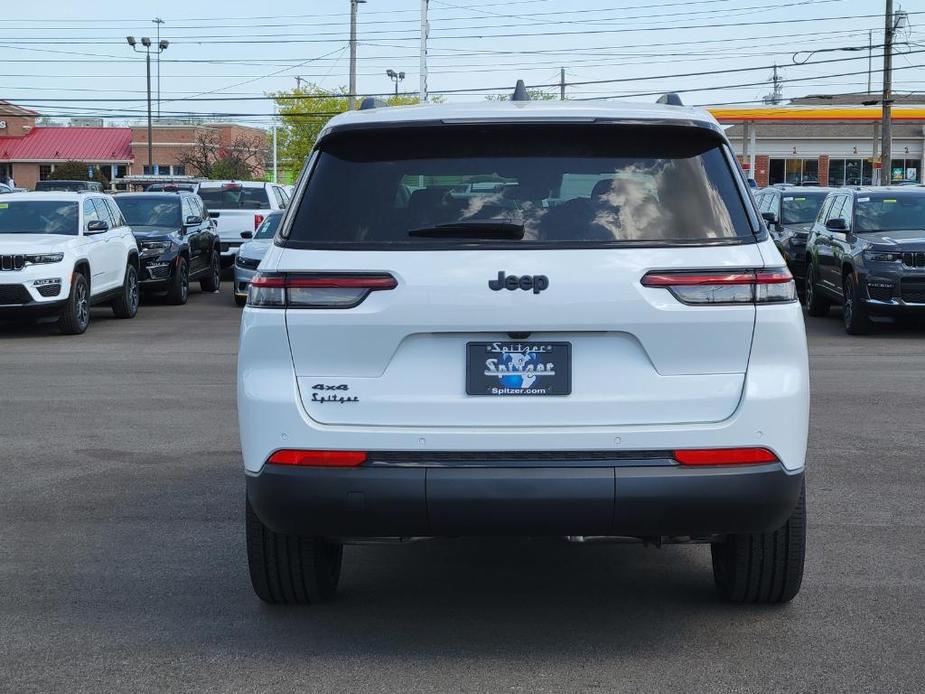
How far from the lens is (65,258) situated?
17109mm

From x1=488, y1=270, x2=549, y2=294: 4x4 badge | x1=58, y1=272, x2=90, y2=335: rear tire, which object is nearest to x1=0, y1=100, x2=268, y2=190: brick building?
x1=58, y1=272, x2=90, y2=335: rear tire

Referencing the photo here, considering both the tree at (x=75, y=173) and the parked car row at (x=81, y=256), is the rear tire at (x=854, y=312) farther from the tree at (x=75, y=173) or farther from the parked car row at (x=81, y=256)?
the tree at (x=75, y=173)

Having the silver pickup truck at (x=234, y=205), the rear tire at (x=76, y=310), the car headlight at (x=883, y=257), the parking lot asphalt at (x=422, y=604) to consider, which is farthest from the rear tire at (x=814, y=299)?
the silver pickup truck at (x=234, y=205)

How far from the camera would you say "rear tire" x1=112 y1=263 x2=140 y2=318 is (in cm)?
1989

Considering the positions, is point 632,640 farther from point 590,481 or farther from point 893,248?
point 893,248

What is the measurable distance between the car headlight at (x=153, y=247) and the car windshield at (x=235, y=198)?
6802 mm

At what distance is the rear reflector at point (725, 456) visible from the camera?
4594 mm

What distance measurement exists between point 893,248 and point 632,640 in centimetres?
1285

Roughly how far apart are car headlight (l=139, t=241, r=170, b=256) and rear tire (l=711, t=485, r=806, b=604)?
17.7m

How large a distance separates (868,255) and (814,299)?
10.1 ft

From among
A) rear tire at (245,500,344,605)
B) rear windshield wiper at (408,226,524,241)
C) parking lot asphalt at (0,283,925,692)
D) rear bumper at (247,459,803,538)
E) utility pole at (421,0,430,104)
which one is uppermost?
utility pole at (421,0,430,104)

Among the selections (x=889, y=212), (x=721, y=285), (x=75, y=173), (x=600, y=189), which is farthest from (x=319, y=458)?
(x=75, y=173)

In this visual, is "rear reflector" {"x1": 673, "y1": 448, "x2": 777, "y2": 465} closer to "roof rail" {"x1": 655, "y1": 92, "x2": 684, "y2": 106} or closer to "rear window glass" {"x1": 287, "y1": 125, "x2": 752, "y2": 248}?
"rear window glass" {"x1": 287, "y1": 125, "x2": 752, "y2": 248}

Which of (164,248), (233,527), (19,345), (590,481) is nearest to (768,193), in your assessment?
(164,248)
